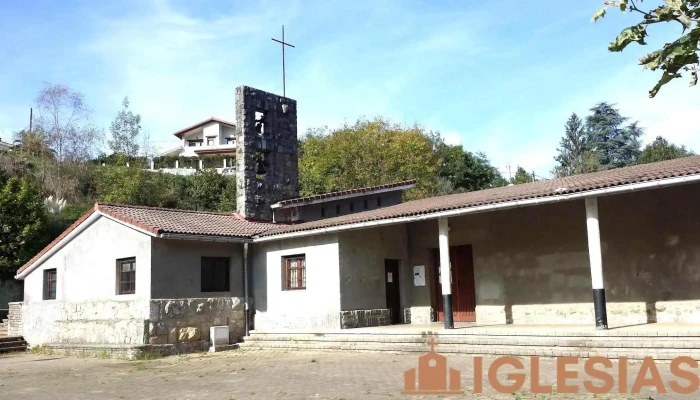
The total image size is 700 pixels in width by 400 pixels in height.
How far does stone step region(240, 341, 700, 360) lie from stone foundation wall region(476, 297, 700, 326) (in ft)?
8.34

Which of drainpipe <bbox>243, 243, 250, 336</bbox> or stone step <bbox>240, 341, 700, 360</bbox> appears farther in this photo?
drainpipe <bbox>243, 243, 250, 336</bbox>

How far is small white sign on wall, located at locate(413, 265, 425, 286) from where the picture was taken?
58.6 ft

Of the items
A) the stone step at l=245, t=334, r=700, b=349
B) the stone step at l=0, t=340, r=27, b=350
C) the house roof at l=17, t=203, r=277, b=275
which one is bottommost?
the stone step at l=0, t=340, r=27, b=350

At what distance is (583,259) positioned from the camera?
14.5 meters

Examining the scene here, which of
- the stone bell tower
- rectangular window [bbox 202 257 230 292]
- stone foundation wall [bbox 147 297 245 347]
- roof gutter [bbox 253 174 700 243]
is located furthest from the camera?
the stone bell tower

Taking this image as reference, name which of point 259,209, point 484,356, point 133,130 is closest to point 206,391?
point 484,356

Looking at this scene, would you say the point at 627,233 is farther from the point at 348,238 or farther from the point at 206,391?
the point at 206,391

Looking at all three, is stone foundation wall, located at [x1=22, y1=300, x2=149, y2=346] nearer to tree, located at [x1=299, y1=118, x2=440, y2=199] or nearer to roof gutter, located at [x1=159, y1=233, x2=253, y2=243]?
roof gutter, located at [x1=159, y1=233, x2=253, y2=243]

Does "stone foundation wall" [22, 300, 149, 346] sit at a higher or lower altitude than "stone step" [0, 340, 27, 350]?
higher

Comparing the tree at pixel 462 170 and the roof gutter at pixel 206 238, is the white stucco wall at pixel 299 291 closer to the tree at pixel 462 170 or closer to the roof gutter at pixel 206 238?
the roof gutter at pixel 206 238

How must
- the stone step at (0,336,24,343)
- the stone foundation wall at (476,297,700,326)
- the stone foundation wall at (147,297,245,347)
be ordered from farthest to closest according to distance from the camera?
the stone step at (0,336,24,343)
the stone foundation wall at (147,297,245,347)
the stone foundation wall at (476,297,700,326)

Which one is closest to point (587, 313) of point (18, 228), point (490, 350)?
point (490, 350)

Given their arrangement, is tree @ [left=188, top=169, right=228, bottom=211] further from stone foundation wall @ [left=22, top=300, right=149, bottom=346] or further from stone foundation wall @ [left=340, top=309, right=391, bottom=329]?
stone foundation wall @ [left=340, top=309, right=391, bottom=329]

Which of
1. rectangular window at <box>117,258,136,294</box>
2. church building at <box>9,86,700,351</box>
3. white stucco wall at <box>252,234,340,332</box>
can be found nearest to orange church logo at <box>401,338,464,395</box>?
church building at <box>9,86,700,351</box>
